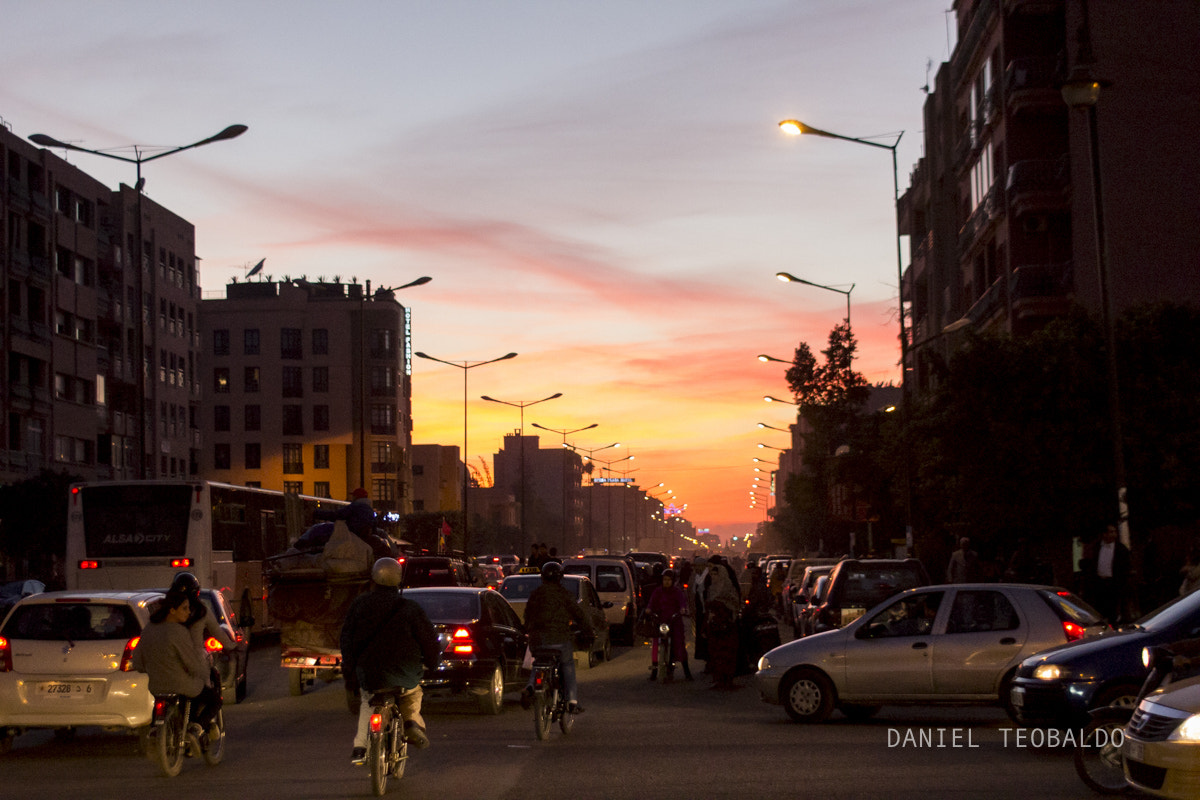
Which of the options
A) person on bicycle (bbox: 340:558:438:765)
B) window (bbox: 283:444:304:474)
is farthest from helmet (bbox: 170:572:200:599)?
window (bbox: 283:444:304:474)

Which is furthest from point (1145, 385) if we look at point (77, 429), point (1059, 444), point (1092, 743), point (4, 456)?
point (77, 429)

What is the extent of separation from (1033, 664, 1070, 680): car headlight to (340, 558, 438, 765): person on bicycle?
5.11m

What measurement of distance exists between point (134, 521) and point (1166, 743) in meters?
24.8

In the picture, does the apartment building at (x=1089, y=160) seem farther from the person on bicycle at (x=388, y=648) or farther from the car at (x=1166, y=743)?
the car at (x=1166, y=743)

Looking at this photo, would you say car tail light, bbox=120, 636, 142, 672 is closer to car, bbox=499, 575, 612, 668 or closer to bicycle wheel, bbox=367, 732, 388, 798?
bicycle wheel, bbox=367, 732, 388, 798

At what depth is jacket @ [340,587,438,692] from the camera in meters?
11.7

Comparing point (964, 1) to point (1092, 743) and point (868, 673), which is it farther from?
point (1092, 743)

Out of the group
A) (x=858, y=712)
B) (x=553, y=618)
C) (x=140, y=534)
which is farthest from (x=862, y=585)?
(x=140, y=534)

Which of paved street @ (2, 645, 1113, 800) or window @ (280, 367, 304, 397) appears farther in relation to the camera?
window @ (280, 367, 304, 397)

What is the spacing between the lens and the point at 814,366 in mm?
90500

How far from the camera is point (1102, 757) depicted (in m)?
11.2

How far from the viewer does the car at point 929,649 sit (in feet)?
54.4

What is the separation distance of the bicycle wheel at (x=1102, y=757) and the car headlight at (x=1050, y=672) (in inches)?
64.8

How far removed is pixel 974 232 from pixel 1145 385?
1774 cm
